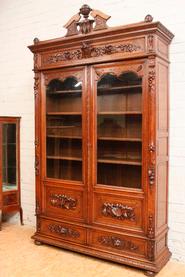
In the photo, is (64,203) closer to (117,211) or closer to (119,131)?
(117,211)

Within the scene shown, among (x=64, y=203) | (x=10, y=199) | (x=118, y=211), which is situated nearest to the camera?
(x=118, y=211)

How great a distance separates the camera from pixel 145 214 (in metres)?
2.81

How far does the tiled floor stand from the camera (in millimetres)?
2811

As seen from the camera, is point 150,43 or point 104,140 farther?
point 104,140

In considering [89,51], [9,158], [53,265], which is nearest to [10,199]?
[9,158]

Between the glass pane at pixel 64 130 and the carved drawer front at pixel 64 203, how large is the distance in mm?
157

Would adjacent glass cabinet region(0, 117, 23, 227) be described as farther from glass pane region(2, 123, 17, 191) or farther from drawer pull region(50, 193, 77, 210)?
drawer pull region(50, 193, 77, 210)

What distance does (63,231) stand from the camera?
3322 mm

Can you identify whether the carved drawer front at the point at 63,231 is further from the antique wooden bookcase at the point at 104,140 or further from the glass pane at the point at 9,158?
the glass pane at the point at 9,158

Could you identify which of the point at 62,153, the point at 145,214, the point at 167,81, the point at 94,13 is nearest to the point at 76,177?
the point at 62,153

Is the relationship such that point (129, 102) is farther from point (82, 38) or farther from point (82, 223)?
point (82, 223)

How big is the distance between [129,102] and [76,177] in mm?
980

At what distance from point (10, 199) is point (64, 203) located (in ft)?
3.50

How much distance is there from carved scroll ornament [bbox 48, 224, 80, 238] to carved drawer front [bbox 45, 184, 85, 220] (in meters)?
0.13
